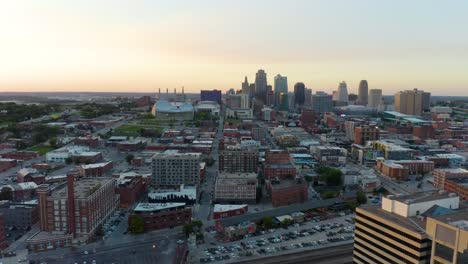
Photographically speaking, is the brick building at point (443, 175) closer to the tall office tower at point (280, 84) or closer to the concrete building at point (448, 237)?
the concrete building at point (448, 237)

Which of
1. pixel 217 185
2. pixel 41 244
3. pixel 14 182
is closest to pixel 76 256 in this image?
pixel 41 244

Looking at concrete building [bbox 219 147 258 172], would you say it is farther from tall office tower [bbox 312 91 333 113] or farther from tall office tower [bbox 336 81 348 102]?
tall office tower [bbox 336 81 348 102]

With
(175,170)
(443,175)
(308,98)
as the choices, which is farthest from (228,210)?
(308,98)

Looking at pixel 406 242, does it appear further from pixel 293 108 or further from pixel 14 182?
pixel 293 108

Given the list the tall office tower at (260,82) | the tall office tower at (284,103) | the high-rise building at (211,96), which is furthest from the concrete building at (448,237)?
the tall office tower at (260,82)

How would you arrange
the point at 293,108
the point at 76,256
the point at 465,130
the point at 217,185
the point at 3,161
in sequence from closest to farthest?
the point at 76,256
the point at 217,185
the point at 3,161
the point at 465,130
the point at 293,108

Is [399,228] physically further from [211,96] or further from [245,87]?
[245,87]
